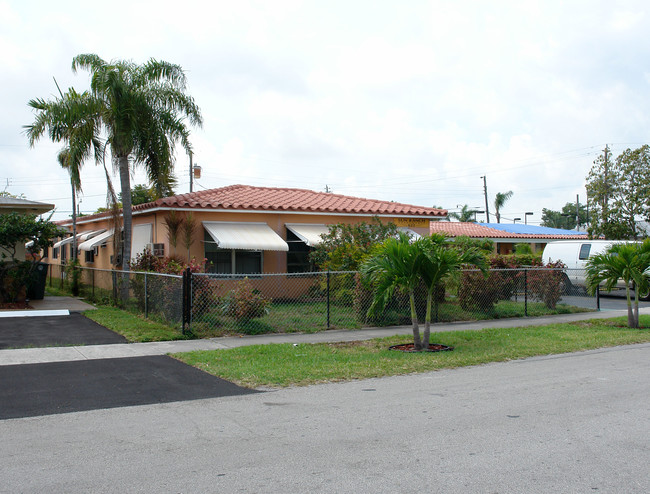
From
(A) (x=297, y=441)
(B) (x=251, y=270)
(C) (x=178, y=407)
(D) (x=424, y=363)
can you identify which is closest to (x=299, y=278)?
(B) (x=251, y=270)

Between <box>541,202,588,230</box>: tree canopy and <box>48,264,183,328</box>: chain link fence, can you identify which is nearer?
<box>48,264,183,328</box>: chain link fence

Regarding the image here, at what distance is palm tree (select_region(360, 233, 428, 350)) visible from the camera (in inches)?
387

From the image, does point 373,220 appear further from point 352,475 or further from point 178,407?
point 352,475

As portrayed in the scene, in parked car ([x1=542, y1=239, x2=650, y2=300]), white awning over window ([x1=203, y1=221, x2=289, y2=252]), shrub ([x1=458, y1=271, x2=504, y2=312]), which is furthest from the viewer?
parked car ([x1=542, y1=239, x2=650, y2=300])

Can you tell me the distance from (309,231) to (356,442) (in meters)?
12.4

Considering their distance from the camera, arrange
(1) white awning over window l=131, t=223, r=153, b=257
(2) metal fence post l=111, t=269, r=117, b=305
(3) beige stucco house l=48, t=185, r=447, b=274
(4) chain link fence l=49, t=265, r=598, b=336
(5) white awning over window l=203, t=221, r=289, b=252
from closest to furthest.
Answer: (4) chain link fence l=49, t=265, r=598, b=336, (5) white awning over window l=203, t=221, r=289, b=252, (2) metal fence post l=111, t=269, r=117, b=305, (3) beige stucco house l=48, t=185, r=447, b=274, (1) white awning over window l=131, t=223, r=153, b=257

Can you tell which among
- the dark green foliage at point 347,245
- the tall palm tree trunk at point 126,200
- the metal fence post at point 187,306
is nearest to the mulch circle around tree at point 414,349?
the metal fence post at point 187,306

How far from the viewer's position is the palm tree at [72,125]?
48.5 feet

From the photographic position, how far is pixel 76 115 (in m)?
14.7

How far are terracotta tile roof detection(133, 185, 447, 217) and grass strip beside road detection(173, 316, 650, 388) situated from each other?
701cm

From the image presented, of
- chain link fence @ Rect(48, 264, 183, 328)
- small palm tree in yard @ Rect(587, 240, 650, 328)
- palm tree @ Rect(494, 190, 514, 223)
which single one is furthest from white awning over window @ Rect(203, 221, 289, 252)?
palm tree @ Rect(494, 190, 514, 223)

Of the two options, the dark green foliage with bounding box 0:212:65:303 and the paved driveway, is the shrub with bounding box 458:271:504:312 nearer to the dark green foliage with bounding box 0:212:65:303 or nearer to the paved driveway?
the paved driveway

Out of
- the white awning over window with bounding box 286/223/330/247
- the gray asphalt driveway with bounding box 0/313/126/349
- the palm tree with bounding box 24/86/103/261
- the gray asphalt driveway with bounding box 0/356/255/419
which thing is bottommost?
the gray asphalt driveway with bounding box 0/356/255/419

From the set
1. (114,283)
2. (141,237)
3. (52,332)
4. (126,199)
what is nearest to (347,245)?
(126,199)
